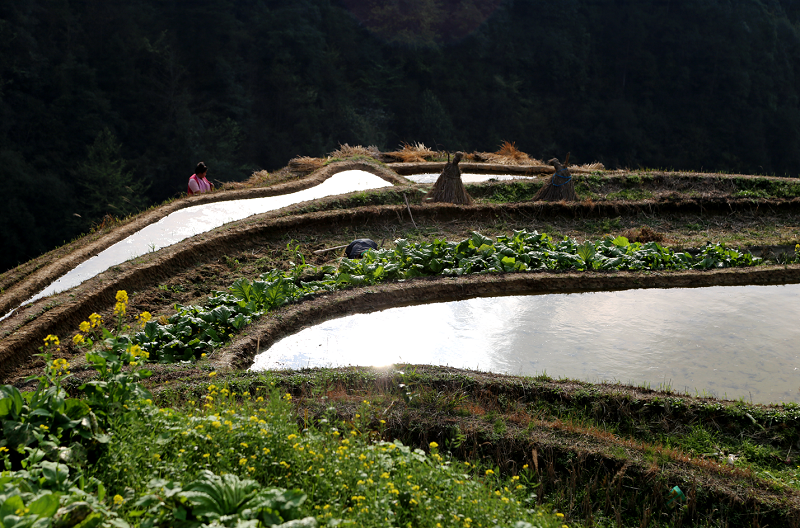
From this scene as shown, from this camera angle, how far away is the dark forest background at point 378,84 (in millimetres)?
26828

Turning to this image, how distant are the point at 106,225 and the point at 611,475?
878cm

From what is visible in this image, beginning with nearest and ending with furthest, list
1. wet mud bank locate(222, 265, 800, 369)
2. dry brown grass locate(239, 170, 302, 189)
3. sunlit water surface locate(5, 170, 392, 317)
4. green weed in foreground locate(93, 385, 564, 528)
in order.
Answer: green weed in foreground locate(93, 385, 564, 528), wet mud bank locate(222, 265, 800, 369), sunlit water surface locate(5, 170, 392, 317), dry brown grass locate(239, 170, 302, 189)

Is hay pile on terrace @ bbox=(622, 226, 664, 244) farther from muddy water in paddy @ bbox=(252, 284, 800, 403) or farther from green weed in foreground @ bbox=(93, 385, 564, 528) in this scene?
green weed in foreground @ bbox=(93, 385, 564, 528)

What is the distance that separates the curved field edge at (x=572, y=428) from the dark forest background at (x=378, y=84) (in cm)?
2323

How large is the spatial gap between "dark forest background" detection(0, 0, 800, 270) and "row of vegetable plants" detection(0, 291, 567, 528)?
24.0 m

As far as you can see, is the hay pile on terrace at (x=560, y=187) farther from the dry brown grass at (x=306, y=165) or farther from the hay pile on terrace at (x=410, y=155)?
the hay pile on terrace at (x=410, y=155)

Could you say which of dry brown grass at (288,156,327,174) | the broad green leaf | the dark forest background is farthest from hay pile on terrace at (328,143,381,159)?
the broad green leaf

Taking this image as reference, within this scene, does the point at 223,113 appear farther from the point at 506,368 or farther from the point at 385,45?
the point at 506,368

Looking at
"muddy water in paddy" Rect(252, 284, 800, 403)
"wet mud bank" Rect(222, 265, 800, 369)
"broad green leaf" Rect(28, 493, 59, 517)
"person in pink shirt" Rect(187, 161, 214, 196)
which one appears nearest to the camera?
"broad green leaf" Rect(28, 493, 59, 517)

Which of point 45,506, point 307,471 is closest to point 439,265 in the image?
point 307,471

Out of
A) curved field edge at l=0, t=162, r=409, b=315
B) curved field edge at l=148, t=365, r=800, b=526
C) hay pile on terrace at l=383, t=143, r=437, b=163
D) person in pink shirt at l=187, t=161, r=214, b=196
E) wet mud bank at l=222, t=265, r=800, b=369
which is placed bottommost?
curved field edge at l=148, t=365, r=800, b=526

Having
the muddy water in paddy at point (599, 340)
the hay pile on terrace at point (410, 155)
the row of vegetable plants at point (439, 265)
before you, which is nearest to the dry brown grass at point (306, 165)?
the hay pile on terrace at point (410, 155)

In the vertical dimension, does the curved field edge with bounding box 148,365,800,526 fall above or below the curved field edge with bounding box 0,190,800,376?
below

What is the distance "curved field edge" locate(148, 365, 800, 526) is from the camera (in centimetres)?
350
